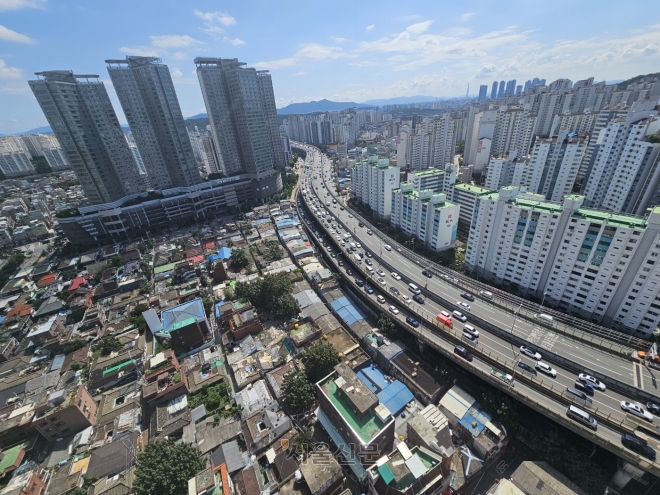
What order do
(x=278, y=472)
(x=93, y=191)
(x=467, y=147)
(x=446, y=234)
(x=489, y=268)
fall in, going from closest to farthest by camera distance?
(x=278, y=472) < (x=489, y=268) < (x=446, y=234) < (x=93, y=191) < (x=467, y=147)

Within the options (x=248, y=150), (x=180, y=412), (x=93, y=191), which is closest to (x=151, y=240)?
(x=93, y=191)

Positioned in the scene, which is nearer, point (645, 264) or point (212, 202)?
point (645, 264)

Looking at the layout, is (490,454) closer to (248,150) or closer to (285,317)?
(285,317)

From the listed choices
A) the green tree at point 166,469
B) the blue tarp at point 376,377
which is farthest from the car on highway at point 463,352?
the green tree at point 166,469

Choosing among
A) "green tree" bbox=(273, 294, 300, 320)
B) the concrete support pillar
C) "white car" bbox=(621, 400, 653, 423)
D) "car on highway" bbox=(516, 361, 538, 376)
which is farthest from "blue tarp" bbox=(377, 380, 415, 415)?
"white car" bbox=(621, 400, 653, 423)

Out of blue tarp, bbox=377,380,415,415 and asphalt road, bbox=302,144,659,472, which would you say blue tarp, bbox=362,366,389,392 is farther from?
asphalt road, bbox=302,144,659,472

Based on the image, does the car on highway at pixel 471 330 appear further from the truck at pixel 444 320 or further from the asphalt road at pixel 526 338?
the truck at pixel 444 320

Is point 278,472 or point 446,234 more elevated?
point 446,234
